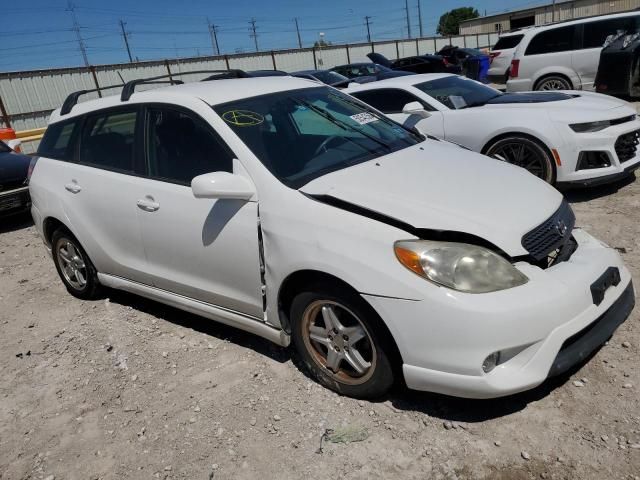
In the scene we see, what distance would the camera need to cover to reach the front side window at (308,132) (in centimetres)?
305

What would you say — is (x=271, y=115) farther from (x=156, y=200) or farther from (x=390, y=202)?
(x=390, y=202)

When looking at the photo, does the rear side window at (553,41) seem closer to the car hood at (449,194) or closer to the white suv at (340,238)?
the white suv at (340,238)

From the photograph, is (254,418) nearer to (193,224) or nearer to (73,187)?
(193,224)

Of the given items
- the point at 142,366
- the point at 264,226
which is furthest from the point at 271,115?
the point at 142,366

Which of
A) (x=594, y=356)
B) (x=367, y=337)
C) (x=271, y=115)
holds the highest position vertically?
(x=271, y=115)

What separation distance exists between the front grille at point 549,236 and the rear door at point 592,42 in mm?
9540

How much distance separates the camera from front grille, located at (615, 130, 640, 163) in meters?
5.34

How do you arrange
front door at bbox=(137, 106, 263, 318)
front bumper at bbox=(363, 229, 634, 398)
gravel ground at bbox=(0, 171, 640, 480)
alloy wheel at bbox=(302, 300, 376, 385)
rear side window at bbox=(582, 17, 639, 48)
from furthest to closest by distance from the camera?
rear side window at bbox=(582, 17, 639, 48), front door at bbox=(137, 106, 263, 318), alloy wheel at bbox=(302, 300, 376, 385), gravel ground at bbox=(0, 171, 640, 480), front bumper at bbox=(363, 229, 634, 398)

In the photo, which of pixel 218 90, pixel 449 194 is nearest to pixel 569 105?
pixel 449 194

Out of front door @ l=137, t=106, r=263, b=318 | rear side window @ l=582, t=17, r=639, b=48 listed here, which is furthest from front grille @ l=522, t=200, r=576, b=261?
rear side window @ l=582, t=17, r=639, b=48

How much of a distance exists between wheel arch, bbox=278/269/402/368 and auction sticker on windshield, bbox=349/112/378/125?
1.42 meters

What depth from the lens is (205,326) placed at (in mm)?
3959

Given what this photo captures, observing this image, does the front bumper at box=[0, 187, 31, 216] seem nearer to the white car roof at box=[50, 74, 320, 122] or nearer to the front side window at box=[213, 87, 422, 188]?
the white car roof at box=[50, 74, 320, 122]

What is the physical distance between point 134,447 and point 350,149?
211 centimetres
